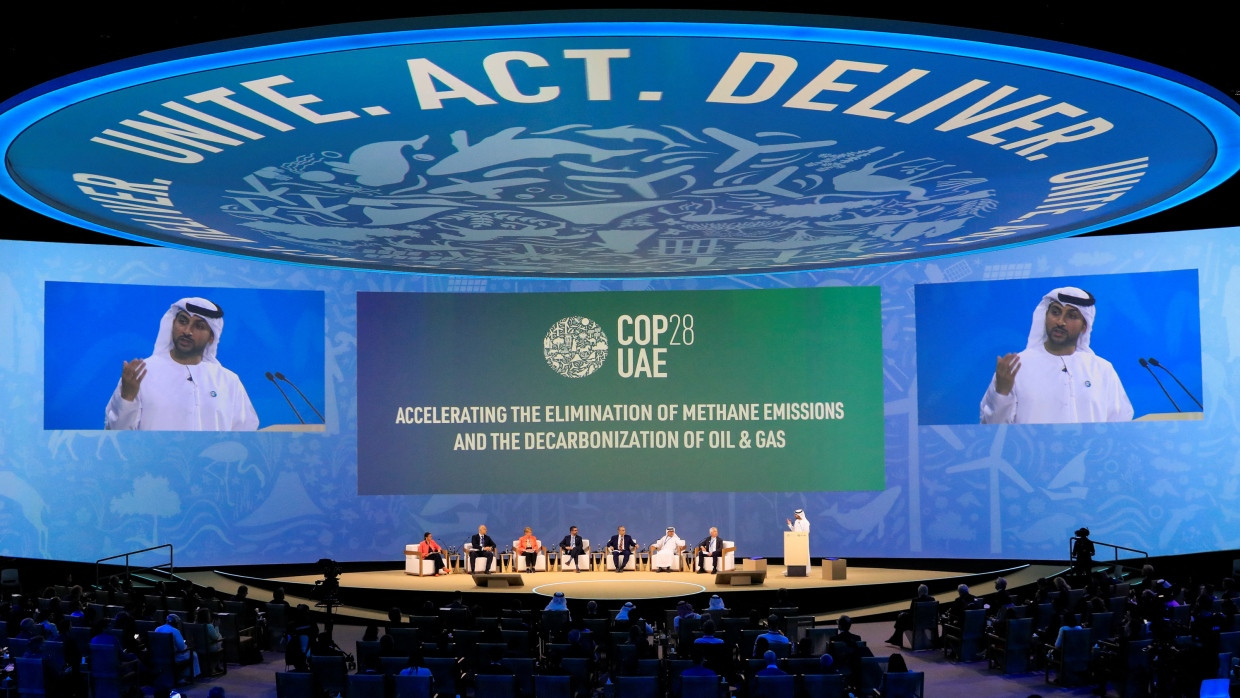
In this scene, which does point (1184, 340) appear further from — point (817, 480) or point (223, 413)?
point (223, 413)

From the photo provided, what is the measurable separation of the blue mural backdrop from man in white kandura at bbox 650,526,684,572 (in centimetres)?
95

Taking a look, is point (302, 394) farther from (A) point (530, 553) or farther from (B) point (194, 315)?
(A) point (530, 553)

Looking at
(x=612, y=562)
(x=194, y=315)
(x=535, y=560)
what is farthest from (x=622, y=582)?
(x=194, y=315)

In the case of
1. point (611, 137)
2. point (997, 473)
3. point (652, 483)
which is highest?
point (611, 137)

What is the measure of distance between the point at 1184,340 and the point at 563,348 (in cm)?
1050

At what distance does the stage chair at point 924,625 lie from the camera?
→ 1379cm

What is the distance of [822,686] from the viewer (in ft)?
29.8

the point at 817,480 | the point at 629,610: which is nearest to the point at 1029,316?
the point at 817,480

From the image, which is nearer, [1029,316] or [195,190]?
[195,190]

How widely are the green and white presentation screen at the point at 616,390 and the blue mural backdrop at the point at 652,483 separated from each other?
419 millimetres

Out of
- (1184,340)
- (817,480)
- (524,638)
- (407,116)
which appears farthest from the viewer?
(817,480)

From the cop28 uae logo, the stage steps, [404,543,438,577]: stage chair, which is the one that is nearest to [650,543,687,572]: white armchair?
the stage steps

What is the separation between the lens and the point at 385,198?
38.4ft

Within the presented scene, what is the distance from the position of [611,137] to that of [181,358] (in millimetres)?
12709
